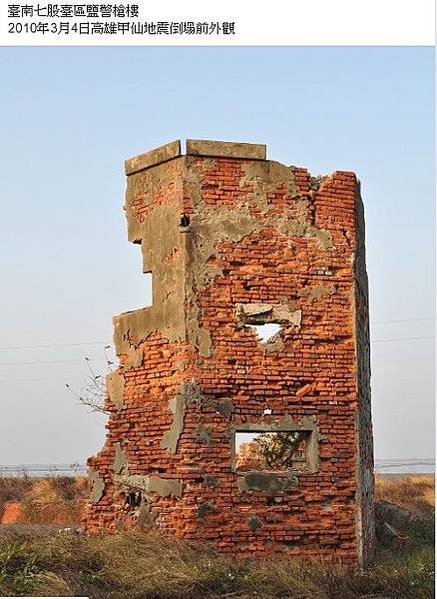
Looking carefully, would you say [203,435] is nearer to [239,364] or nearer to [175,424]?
[175,424]

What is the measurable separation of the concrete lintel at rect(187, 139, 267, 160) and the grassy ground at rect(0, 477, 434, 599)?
4.50 meters

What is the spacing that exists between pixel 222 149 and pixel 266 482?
3969mm

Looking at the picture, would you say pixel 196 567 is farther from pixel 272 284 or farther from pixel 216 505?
pixel 272 284

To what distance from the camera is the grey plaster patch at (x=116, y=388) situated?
12047mm

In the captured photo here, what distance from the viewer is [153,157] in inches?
472

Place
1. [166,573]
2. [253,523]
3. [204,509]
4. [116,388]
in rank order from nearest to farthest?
[166,573] → [204,509] → [253,523] → [116,388]

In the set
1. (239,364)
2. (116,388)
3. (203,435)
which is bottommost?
(203,435)

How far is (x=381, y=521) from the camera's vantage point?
1426cm

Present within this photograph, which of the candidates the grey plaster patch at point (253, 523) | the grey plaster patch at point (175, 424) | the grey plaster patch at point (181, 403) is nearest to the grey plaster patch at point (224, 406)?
the grey plaster patch at point (181, 403)

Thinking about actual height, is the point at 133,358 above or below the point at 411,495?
above

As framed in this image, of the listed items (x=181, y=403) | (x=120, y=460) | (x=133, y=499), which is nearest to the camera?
(x=181, y=403)

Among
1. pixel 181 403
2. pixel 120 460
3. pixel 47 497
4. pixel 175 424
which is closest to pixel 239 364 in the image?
pixel 181 403

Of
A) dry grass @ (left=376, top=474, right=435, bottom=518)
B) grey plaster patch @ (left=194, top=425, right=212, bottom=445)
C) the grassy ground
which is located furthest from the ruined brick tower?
dry grass @ (left=376, top=474, right=435, bottom=518)

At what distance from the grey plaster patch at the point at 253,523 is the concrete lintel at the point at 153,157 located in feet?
14.3
